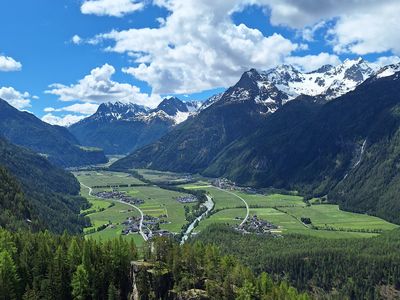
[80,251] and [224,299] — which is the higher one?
[80,251]

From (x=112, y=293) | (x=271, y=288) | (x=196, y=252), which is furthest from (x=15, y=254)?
(x=271, y=288)

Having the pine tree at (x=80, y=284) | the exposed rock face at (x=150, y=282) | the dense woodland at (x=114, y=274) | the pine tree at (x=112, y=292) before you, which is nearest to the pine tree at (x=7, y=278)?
the dense woodland at (x=114, y=274)

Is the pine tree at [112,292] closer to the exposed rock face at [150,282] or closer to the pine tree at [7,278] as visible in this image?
the exposed rock face at [150,282]

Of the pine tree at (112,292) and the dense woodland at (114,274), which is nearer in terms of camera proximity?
the pine tree at (112,292)

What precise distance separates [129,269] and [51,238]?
106 ft

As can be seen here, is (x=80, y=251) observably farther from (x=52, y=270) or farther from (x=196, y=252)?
(x=196, y=252)

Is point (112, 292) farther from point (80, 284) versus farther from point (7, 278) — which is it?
point (7, 278)

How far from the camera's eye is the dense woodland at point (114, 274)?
134 meters

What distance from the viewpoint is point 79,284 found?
443ft

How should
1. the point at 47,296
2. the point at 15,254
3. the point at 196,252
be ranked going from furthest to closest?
the point at 196,252 → the point at 15,254 → the point at 47,296

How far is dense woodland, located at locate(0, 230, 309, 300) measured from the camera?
439ft

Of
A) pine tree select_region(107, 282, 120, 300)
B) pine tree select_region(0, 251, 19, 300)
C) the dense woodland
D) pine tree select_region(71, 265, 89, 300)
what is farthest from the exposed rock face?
pine tree select_region(0, 251, 19, 300)

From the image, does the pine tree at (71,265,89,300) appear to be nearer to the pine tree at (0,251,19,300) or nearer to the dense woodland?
the dense woodland

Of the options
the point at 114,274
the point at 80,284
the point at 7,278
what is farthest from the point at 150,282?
the point at 7,278
